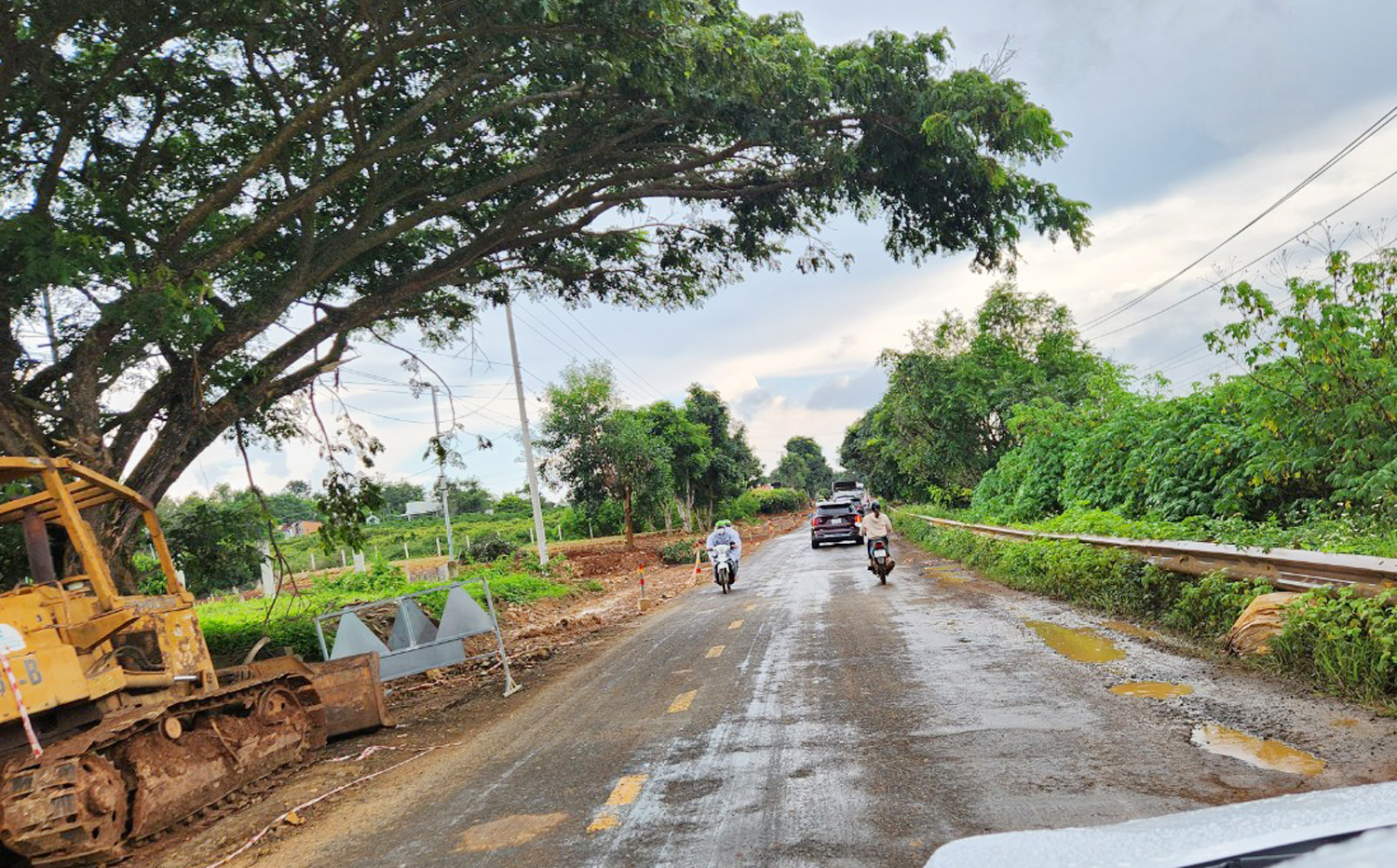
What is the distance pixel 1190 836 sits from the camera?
202cm

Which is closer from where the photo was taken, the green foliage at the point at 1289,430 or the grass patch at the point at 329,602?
the green foliage at the point at 1289,430

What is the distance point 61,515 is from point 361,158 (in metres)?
5.14

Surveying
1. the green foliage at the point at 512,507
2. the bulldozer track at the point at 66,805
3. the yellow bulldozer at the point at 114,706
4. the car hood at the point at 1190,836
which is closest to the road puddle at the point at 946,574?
the yellow bulldozer at the point at 114,706

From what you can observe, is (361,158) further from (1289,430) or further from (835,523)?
(835,523)

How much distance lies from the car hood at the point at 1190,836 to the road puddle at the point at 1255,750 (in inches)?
127

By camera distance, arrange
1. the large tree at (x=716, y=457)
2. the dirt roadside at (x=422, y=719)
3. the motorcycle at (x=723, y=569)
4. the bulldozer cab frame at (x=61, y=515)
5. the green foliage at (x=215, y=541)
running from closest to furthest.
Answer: the dirt roadside at (x=422, y=719) → the bulldozer cab frame at (x=61, y=515) → the green foliage at (x=215, y=541) → the motorcycle at (x=723, y=569) → the large tree at (x=716, y=457)

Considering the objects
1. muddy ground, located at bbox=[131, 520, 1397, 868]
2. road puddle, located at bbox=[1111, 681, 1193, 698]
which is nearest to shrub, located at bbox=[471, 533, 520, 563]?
muddy ground, located at bbox=[131, 520, 1397, 868]

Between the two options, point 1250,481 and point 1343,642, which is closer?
point 1343,642

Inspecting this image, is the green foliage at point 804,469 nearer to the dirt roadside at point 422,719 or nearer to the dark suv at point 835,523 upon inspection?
the dark suv at point 835,523

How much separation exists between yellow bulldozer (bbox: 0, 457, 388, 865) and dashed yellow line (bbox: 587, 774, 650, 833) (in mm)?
3689

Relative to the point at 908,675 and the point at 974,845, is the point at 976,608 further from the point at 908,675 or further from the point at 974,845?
the point at 974,845

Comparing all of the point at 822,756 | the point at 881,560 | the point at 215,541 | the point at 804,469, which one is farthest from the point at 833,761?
the point at 804,469

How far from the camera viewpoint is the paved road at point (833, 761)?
15.1 feet

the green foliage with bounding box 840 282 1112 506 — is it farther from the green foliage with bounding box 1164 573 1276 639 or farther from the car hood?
the car hood
